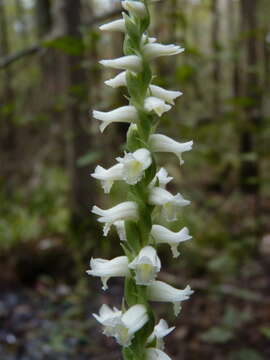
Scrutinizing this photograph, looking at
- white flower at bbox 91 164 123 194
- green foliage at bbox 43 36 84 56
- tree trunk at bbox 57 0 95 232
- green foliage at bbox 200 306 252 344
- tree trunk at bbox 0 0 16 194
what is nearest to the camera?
white flower at bbox 91 164 123 194

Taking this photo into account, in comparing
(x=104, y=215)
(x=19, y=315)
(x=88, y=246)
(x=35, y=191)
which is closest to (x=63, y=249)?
(x=88, y=246)

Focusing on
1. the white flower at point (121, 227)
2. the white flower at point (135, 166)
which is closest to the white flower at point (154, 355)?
the white flower at point (121, 227)

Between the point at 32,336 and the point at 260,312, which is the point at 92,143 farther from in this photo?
the point at 260,312

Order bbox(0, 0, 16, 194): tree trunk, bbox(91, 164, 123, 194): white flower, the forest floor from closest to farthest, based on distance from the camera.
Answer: bbox(91, 164, 123, 194): white flower
the forest floor
bbox(0, 0, 16, 194): tree trunk

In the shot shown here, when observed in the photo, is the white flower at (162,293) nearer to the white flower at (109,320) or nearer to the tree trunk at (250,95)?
the white flower at (109,320)

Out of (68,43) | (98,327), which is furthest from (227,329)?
(68,43)

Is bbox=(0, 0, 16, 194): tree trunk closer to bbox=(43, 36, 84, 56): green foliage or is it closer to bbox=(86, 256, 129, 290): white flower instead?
bbox=(43, 36, 84, 56): green foliage

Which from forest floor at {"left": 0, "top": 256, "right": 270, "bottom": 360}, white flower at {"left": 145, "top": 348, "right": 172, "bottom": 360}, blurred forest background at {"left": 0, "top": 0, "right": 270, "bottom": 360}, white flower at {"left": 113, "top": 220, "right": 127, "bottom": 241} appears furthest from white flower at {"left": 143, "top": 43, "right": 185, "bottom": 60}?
forest floor at {"left": 0, "top": 256, "right": 270, "bottom": 360}
